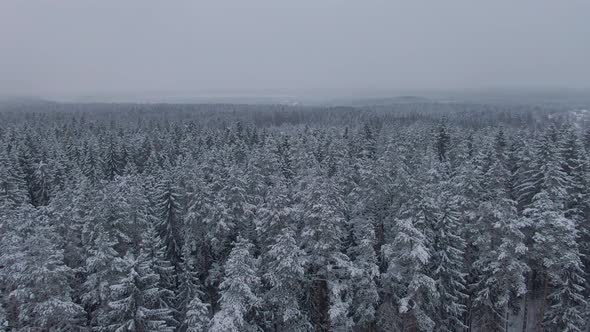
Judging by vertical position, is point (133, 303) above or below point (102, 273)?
below

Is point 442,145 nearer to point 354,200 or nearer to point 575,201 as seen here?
point 575,201

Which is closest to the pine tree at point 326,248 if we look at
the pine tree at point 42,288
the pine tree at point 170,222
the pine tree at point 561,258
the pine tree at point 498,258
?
the pine tree at point 498,258

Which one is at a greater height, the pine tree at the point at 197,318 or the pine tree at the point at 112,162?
the pine tree at the point at 112,162

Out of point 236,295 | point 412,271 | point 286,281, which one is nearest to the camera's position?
point 236,295

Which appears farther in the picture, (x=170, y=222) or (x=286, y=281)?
(x=170, y=222)

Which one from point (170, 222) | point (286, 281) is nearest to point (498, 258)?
point (286, 281)

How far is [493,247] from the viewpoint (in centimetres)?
2292

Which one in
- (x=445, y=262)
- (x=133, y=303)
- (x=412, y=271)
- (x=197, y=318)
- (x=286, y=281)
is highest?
(x=412, y=271)

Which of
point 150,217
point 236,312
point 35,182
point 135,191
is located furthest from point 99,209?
point 35,182

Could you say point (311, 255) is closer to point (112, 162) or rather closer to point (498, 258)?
point (498, 258)

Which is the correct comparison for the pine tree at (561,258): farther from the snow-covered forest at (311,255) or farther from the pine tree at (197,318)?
the pine tree at (197,318)

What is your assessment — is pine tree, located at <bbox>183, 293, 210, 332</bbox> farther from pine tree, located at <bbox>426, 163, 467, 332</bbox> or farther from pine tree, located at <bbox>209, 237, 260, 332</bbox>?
pine tree, located at <bbox>426, 163, 467, 332</bbox>

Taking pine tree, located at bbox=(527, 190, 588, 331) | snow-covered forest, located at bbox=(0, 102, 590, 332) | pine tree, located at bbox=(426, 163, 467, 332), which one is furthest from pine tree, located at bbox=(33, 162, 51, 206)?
pine tree, located at bbox=(527, 190, 588, 331)

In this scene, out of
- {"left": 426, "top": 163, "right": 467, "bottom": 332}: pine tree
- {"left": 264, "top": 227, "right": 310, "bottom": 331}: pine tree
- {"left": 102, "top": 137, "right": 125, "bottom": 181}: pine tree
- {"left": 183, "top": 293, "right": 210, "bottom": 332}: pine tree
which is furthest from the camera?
{"left": 102, "top": 137, "right": 125, "bottom": 181}: pine tree
